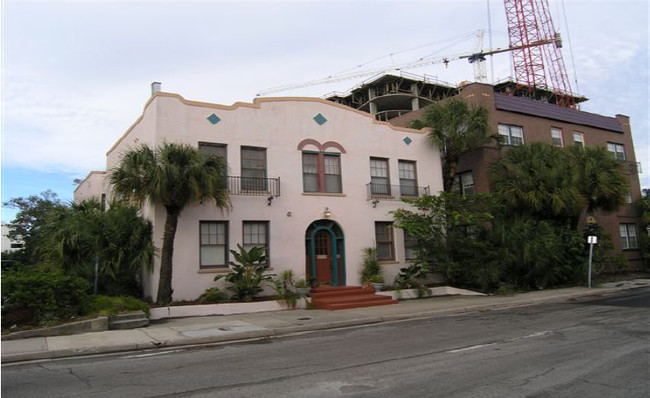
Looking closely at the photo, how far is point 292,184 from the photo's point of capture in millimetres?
18344

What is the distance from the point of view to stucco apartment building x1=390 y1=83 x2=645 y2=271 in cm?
2475

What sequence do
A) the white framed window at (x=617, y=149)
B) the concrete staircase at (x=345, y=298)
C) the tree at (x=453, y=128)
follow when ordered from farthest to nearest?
1. the white framed window at (x=617, y=149)
2. the tree at (x=453, y=128)
3. the concrete staircase at (x=345, y=298)

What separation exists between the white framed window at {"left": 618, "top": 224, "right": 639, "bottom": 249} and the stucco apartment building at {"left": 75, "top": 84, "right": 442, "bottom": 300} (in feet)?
53.1

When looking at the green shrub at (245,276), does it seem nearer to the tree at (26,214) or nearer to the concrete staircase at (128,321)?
the concrete staircase at (128,321)

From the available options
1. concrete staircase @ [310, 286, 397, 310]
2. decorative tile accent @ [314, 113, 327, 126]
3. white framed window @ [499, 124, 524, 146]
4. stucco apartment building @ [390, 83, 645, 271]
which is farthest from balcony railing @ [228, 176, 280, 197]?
white framed window @ [499, 124, 524, 146]

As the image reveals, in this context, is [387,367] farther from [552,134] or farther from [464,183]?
[552,134]

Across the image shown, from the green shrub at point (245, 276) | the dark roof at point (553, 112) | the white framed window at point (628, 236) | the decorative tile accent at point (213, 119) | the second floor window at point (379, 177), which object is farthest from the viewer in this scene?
the white framed window at point (628, 236)

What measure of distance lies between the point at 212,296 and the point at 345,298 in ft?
15.0

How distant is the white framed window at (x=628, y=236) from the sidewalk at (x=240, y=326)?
1359 centimetres

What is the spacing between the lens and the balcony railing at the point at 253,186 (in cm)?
1714

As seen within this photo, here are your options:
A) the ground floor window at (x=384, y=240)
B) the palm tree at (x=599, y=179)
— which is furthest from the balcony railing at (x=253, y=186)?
the palm tree at (x=599, y=179)

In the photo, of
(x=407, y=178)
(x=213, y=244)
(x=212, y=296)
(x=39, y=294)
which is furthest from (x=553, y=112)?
(x=39, y=294)

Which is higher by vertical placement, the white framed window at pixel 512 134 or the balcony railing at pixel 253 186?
the white framed window at pixel 512 134

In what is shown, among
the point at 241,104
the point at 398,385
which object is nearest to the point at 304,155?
the point at 241,104
